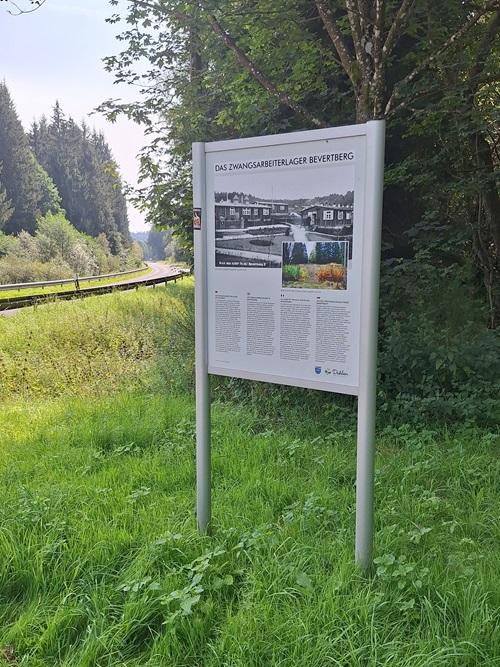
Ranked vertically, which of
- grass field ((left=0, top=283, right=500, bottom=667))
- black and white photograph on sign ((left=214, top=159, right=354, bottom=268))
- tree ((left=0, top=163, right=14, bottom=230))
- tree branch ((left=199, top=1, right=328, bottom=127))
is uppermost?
tree ((left=0, top=163, right=14, bottom=230))

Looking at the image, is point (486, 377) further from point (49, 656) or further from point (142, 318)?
point (142, 318)

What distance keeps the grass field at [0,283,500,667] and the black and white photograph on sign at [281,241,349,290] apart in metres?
1.37

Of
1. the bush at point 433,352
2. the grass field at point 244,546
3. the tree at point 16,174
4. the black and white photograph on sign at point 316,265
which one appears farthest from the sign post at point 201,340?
the tree at point 16,174

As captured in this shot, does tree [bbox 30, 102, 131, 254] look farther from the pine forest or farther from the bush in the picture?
the bush

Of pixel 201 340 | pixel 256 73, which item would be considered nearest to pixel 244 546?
pixel 201 340

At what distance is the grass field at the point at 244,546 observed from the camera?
1996 mm

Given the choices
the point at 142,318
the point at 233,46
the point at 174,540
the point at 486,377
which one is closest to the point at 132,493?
the point at 174,540

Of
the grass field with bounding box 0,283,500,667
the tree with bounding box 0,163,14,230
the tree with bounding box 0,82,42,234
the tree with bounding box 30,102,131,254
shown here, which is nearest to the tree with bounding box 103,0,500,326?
the grass field with bounding box 0,283,500,667

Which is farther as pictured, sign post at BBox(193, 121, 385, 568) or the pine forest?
the pine forest

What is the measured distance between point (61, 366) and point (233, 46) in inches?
216

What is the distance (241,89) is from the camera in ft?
19.5

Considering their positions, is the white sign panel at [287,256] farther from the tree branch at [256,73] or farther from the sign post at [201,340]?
the tree branch at [256,73]

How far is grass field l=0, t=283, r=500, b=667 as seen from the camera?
1996 millimetres

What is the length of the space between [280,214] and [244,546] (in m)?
1.79
